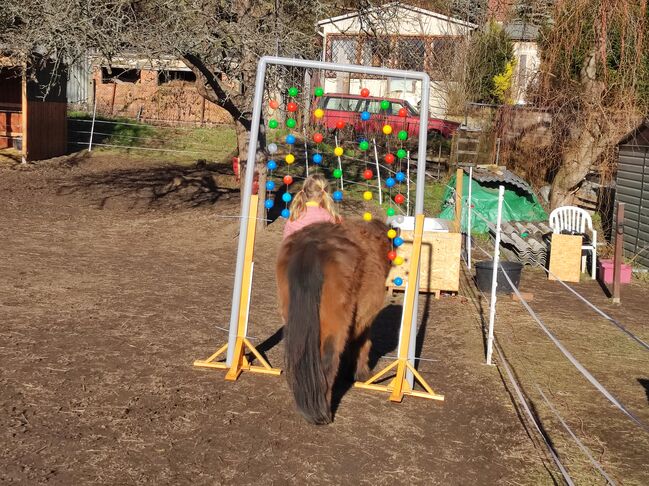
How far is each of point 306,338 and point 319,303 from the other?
0.24 m

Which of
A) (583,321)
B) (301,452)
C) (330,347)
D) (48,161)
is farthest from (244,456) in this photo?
(48,161)

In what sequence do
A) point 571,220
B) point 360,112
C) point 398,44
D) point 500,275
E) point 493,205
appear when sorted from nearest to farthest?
1. point 500,275
2. point 571,220
3. point 493,205
4. point 398,44
5. point 360,112

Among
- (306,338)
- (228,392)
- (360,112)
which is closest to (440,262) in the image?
(228,392)

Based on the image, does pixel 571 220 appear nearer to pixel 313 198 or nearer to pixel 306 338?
pixel 313 198

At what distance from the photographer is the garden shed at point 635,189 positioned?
494 inches

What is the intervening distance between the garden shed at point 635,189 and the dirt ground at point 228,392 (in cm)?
194

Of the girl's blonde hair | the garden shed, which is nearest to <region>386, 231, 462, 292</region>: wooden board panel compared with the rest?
the girl's blonde hair

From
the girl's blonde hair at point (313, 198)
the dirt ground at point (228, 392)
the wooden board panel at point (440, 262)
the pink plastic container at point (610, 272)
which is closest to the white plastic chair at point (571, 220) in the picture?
the pink plastic container at point (610, 272)

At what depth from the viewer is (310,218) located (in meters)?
5.74

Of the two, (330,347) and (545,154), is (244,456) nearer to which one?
(330,347)

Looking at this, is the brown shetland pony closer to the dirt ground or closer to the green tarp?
the dirt ground

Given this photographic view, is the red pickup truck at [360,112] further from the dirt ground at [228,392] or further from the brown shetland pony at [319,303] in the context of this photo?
the brown shetland pony at [319,303]

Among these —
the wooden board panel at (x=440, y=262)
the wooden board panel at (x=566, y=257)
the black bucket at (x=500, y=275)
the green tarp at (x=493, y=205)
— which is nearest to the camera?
the wooden board panel at (x=440, y=262)

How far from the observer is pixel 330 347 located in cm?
496
